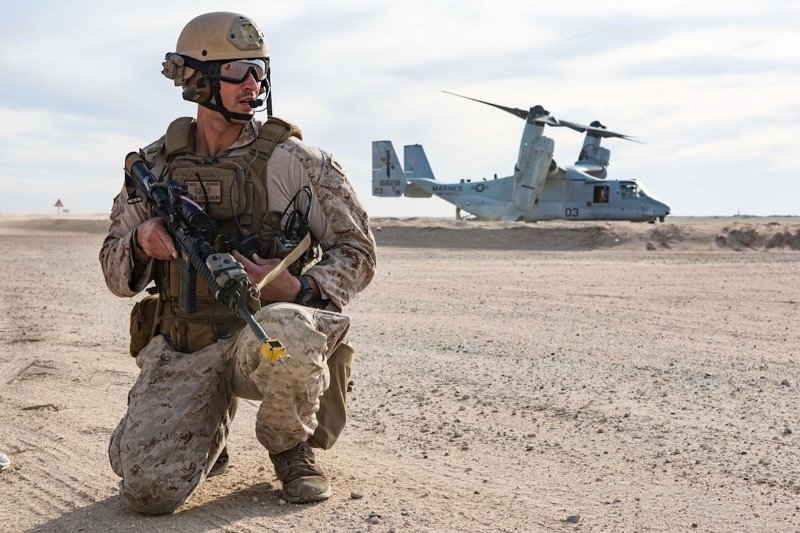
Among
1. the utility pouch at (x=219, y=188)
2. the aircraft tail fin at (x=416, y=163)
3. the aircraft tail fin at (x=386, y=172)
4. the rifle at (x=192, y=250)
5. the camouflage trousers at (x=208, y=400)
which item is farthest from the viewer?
the aircraft tail fin at (x=416, y=163)

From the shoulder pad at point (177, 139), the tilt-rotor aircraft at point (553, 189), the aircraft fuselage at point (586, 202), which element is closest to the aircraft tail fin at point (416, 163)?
the tilt-rotor aircraft at point (553, 189)

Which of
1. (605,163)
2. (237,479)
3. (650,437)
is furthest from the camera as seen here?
(605,163)

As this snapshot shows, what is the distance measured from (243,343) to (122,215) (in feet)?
3.25

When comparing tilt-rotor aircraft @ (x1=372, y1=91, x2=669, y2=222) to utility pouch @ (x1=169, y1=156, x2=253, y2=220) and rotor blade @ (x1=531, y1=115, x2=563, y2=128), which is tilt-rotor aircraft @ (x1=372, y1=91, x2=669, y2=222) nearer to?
rotor blade @ (x1=531, y1=115, x2=563, y2=128)

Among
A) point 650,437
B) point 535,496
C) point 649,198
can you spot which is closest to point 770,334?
point 650,437

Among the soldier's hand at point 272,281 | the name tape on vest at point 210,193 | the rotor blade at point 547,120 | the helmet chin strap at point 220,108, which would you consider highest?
the rotor blade at point 547,120

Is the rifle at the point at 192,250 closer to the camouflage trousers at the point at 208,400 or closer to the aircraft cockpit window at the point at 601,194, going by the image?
the camouflage trousers at the point at 208,400

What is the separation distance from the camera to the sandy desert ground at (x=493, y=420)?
12.7 ft

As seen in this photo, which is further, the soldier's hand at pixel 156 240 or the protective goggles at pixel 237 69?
the protective goggles at pixel 237 69

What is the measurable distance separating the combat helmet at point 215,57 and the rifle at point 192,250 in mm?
385

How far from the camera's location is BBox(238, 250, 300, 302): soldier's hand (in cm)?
391

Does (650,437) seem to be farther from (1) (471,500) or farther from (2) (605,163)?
(2) (605,163)

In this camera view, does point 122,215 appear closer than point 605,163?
Yes

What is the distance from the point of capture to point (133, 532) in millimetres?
3607
